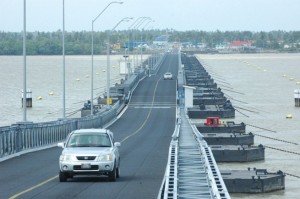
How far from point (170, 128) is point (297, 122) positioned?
911 inches

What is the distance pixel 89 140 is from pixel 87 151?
102 centimetres

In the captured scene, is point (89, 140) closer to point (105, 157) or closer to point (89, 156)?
point (89, 156)

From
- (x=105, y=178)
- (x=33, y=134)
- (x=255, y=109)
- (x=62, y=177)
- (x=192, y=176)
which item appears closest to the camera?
(x=192, y=176)

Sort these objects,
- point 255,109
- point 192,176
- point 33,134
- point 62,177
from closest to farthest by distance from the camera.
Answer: point 192,176
point 62,177
point 33,134
point 255,109

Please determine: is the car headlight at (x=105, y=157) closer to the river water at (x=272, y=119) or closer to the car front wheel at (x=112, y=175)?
the car front wheel at (x=112, y=175)

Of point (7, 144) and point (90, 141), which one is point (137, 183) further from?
point (7, 144)

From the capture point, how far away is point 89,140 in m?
28.3

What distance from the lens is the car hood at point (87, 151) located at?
89.2 ft

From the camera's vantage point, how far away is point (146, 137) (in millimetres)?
58031

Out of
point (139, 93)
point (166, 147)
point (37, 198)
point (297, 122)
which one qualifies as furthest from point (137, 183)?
point (139, 93)

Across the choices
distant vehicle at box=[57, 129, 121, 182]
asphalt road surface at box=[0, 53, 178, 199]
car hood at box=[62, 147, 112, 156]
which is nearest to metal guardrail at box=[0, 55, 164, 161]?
asphalt road surface at box=[0, 53, 178, 199]

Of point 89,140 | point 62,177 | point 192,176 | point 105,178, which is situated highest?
point 89,140

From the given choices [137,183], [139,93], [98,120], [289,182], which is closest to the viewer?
[137,183]

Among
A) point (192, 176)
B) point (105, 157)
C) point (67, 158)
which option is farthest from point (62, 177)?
point (192, 176)
